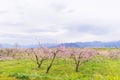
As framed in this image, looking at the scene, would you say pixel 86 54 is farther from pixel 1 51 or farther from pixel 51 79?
pixel 1 51

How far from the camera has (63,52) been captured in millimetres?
64438

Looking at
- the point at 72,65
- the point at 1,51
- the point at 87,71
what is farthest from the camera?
the point at 1,51

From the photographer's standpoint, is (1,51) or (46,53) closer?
(46,53)

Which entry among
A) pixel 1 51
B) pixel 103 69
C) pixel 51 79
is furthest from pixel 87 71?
pixel 1 51

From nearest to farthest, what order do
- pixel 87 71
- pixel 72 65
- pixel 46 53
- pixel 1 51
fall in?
pixel 87 71
pixel 46 53
pixel 72 65
pixel 1 51

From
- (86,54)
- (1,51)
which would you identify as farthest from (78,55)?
(1,51)

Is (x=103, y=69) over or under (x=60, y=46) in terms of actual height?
under

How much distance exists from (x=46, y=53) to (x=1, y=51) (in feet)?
184

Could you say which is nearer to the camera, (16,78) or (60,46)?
(16,78)

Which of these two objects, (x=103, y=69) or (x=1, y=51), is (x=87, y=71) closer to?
(x=103, y=69)

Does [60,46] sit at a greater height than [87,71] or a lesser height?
greater

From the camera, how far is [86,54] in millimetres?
60875

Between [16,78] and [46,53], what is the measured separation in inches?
1442

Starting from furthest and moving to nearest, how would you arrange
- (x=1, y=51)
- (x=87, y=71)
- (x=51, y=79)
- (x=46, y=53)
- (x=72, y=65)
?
(x=1, y=51) → (x=72, y=65) → (x=46, y=53) → (x=87, y=71) → (x=51, y=79)
